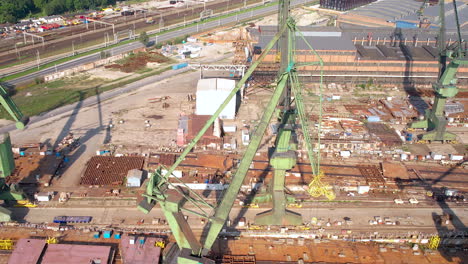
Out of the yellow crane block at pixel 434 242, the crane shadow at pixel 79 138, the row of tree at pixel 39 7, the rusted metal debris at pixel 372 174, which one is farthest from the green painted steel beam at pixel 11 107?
the row of tree at pixel 39 7

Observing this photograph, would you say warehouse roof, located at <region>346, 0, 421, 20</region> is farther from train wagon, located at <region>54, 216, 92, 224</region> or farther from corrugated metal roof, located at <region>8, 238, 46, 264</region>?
corrugated metal roof, located at <region>8, 238, 46, 264</region>

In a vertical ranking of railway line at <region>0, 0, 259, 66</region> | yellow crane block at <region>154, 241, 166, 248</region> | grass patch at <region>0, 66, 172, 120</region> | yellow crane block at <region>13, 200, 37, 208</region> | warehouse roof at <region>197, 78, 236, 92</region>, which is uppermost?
railway line at <region>0, 0, 259, 66</region>

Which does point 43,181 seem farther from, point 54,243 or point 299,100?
point 299,100

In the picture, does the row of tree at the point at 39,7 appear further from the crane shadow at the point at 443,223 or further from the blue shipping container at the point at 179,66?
the crane shadow at the point at 443,223

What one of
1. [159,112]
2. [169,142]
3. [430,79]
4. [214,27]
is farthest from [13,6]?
[430,79]

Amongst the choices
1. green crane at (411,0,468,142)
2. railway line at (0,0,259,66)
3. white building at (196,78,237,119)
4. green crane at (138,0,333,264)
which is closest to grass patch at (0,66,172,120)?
railway line at (0,0,259,66)

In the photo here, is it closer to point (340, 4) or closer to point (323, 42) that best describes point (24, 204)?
point (323, 42)

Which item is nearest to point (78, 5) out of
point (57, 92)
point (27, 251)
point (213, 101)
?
point (57, 92)
